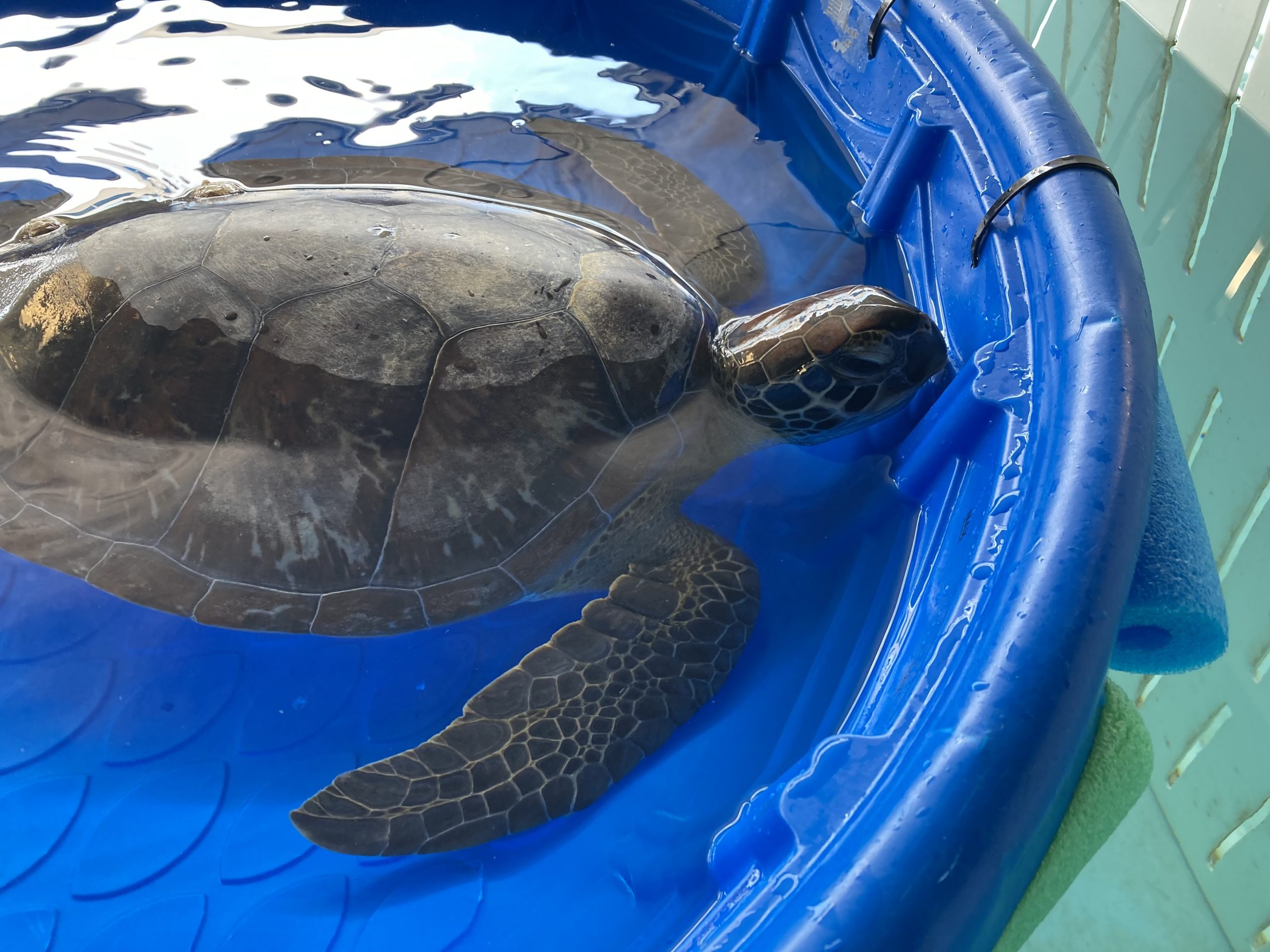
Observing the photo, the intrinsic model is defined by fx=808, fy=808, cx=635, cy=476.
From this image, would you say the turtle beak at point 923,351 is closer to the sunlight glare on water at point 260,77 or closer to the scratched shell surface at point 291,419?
the scratched shell surface at point 291,419

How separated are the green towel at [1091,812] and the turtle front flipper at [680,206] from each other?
1.36 metres

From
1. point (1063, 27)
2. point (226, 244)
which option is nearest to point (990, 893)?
point (226, 244)

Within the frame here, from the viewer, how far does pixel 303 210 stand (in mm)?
1534

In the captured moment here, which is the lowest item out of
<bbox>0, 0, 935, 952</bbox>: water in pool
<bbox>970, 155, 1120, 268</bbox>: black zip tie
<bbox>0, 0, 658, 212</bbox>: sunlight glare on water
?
<bbox>0, 0, 935, 952</bbox>: water in pool

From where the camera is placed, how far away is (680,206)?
228cm

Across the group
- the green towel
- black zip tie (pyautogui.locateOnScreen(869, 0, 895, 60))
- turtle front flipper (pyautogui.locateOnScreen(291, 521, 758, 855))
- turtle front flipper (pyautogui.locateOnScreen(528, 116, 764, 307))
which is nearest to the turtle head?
turtle front flipper (pyautogui.locateOnScreen(291, 521, 758, 855))

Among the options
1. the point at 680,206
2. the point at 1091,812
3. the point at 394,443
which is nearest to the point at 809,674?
the point at 1091,812

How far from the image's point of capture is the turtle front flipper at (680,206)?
208 centimetres

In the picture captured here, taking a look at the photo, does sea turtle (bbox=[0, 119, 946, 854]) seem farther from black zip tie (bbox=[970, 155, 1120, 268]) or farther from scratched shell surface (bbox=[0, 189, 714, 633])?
Result: black zip tie (bbox=[970, 155, 1120, 268])

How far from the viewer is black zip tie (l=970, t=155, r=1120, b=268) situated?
141 cm

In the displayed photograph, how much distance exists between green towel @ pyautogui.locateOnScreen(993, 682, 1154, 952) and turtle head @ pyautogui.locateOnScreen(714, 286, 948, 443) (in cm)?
72

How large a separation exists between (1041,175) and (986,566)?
75cm

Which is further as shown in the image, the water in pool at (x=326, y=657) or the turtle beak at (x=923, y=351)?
the turtle beak at (x=923, y=351)

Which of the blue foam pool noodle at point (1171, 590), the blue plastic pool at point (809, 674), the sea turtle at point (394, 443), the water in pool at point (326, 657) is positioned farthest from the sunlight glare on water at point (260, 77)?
the blue foam pool noodle at point (1171, 590)
